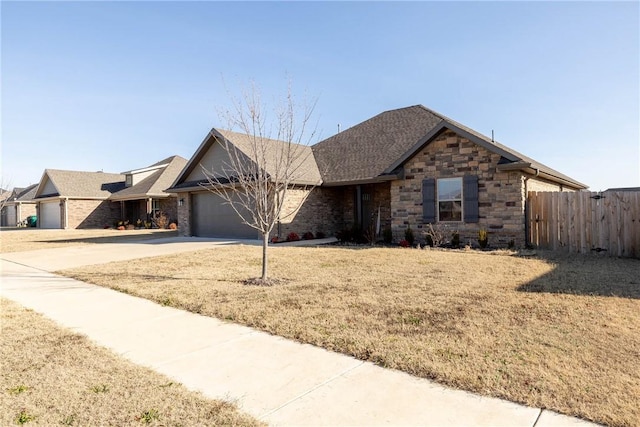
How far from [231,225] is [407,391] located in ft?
54.9

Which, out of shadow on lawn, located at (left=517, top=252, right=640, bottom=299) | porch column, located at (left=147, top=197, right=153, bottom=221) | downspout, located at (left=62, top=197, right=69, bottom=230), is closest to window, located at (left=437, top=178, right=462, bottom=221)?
shadow on lawn, located at (left=517, top=252, right=640, bottom=299)

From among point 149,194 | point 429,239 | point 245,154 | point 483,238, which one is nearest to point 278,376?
point 483,238

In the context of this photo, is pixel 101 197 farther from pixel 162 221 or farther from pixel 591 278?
pixel 591 278

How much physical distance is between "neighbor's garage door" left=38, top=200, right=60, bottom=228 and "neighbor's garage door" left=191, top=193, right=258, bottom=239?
20.8 metres

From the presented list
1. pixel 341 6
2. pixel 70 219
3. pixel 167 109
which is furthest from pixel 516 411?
pixel 70 219

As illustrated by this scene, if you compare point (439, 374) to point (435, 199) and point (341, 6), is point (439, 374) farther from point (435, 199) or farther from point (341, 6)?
point (341, 6)

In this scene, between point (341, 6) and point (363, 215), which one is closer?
point (341, 6)

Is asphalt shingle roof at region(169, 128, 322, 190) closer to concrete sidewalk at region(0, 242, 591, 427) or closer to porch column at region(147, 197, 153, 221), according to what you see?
concrete sidewalk at region(0, 242, 591, 427)

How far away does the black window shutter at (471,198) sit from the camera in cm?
1319

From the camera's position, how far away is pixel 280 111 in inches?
342

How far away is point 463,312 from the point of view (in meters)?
5.29

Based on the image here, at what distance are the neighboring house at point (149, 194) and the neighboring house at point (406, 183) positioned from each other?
8.76m

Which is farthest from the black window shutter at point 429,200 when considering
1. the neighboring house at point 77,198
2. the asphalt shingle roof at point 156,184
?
the neighboring house at point 77,198

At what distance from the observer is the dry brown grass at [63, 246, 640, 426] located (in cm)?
325
